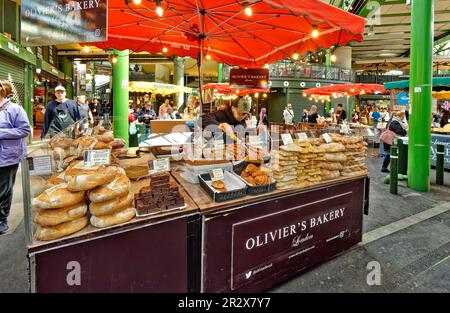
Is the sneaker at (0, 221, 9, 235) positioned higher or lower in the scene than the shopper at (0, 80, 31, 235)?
lower

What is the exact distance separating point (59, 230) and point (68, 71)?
23656 millimetres

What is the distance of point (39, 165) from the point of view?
69.9 inches

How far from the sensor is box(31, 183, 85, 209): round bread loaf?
1.65 metres

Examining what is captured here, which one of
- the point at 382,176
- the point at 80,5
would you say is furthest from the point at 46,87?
the point at 382,176

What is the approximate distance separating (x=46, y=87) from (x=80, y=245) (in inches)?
783

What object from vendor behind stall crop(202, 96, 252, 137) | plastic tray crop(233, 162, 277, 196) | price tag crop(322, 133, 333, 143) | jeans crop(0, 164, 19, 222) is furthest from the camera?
vendor behind stall crop(202, 96, 252, 137)

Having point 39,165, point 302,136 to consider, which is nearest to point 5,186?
point 39,165

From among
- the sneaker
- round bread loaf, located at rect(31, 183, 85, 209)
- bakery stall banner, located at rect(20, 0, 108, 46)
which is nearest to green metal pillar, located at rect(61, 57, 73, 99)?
the sneaker

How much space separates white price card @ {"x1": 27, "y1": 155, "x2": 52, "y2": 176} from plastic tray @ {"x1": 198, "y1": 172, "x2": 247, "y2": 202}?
1194 millimetres

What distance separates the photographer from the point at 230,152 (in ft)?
9.90

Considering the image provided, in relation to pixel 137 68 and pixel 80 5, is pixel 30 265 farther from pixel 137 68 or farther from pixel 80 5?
pixel 137 68

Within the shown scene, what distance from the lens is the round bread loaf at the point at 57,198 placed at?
1653 millimetres

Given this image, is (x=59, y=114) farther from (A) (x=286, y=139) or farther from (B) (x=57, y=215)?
(A) (x=286, y=139)

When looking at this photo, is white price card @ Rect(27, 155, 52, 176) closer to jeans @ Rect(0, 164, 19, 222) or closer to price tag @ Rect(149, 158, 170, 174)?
price tag @ Rect(149, 158, 170, 174)
